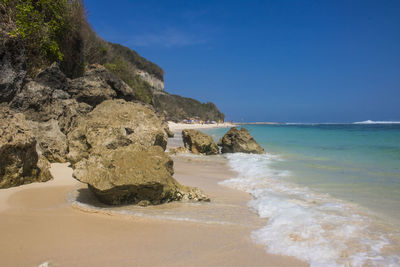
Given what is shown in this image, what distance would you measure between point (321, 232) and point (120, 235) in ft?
7.00

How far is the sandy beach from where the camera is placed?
2096 millimetres

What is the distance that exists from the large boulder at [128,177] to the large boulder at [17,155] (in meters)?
1.25

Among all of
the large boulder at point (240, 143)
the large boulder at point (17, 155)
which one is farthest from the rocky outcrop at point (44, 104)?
the large boulder at point (240, 143)

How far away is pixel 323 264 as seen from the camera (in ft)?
7.12

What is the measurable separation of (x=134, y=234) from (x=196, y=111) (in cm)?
7918

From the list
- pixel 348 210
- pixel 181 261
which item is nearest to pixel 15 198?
pixel 181 261

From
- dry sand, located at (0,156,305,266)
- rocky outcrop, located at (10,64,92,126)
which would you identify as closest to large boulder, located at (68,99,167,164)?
rocky outcrop, located at (10,64,92,126)

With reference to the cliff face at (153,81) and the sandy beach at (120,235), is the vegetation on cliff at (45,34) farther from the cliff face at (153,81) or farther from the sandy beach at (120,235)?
the cliff face at (153,81)

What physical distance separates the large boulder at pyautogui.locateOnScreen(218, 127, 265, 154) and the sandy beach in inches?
291

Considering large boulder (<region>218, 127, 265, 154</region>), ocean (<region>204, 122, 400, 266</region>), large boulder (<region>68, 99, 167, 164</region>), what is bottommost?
ocean (<region>204, 122, 400, 266</region>)

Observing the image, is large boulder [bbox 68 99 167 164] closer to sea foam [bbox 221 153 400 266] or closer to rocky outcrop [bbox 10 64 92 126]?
rocky outcrop [bbox 10 64 92 126]

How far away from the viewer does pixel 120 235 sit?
2.51 meters

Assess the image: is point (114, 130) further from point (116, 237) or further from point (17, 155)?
point (116, 237)

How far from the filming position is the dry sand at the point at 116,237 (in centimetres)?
209
